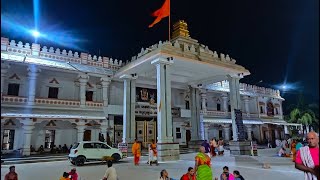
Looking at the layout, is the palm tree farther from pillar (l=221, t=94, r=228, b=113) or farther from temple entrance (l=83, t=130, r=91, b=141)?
temple entrance (l=83, t=130, r=91, b=141)

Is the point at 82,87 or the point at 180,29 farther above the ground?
the point at 180,29

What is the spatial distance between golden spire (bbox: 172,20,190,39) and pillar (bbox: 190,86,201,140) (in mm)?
5284

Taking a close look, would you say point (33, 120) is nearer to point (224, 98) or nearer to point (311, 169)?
point (311, 169)

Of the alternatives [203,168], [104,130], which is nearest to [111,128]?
[104,130]

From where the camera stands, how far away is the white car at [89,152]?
1296 centimetres

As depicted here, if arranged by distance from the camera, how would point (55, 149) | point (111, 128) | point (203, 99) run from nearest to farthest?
point (55, 149) < point (111, 128) < point (203, 99)

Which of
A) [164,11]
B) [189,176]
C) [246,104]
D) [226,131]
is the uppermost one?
[164,11]

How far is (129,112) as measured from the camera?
17.3m

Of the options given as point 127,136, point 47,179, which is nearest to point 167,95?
point 127,136

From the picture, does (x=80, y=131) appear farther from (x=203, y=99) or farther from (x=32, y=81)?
(x=203, y=99)

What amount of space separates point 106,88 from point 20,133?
7086 millimetres

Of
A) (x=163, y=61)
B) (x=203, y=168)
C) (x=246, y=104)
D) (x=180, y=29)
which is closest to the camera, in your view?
(x=203, y=168)

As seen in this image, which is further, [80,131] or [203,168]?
[80,131]

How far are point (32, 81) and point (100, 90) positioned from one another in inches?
211
